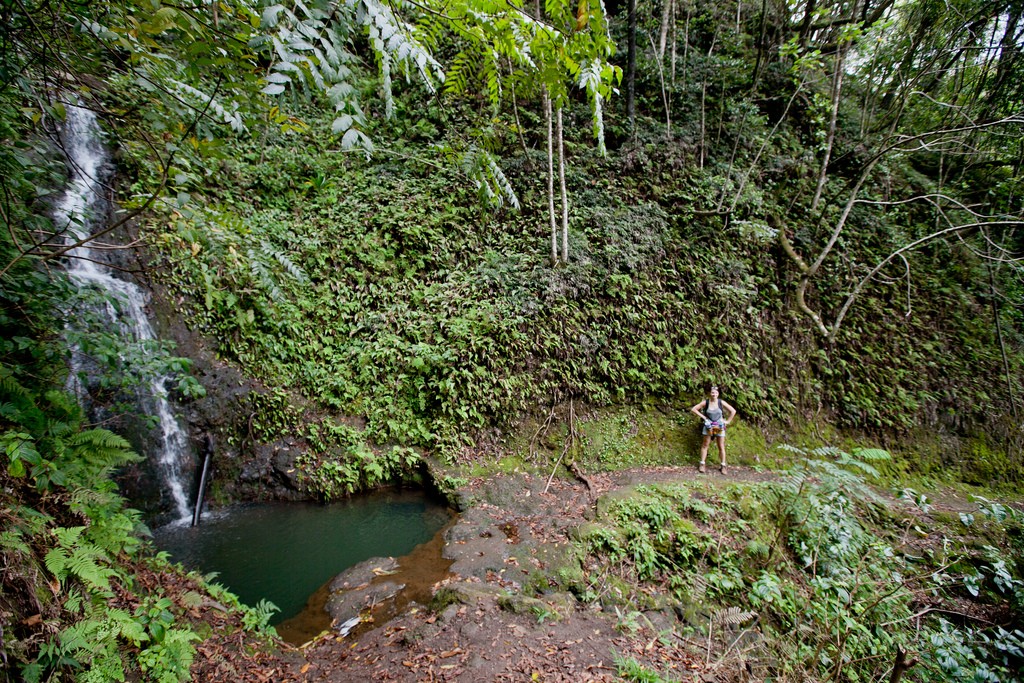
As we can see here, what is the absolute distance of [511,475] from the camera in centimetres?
706

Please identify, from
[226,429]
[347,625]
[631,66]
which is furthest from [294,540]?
[631,66]

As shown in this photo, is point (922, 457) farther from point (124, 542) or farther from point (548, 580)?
point (124, 542)

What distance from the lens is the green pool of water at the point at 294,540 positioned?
206 inches

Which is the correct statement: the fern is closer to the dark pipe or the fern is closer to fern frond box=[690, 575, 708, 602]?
the dark pipe

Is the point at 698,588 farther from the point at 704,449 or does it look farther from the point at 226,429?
the point at 226,429

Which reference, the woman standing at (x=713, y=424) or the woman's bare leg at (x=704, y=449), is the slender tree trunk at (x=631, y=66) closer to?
Answer: the woman standing at (x=713, y=424)

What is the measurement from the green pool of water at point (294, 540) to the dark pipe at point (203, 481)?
13 cm

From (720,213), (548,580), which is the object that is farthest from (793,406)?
(548,580)

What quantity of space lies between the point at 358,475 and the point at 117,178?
722cm

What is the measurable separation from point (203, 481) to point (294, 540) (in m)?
1.83

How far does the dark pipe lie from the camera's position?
6.22 metres

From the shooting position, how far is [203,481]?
6410mm

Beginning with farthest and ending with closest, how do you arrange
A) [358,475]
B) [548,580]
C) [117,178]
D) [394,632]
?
[117,178] < [358,475] < [548,580] < [394,632]

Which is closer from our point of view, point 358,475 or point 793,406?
point 358,475
